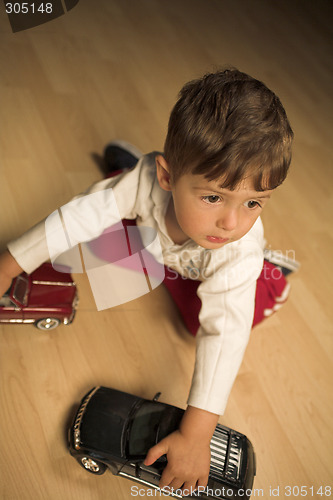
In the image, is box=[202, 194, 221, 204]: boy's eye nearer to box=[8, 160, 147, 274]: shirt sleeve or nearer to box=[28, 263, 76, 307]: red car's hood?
box=[8, 160, 147, 274]: shirt sleeve

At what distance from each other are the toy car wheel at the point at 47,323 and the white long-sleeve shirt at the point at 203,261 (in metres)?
0.09

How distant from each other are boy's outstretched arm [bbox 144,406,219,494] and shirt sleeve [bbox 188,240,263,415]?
0.04 meters

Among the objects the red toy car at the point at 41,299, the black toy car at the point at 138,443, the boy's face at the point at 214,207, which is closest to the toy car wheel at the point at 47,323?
the red toy car at the point at 41,299

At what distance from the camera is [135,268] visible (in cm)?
71

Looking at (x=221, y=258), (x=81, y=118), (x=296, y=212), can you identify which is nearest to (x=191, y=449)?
(x=221, y=258)

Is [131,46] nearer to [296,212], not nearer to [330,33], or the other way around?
[296,212]

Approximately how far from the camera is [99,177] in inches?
34.4

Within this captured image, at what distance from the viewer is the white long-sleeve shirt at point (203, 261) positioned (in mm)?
553

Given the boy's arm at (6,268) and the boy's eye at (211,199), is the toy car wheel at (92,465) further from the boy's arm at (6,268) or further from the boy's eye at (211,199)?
the boy's eye at (211,199)

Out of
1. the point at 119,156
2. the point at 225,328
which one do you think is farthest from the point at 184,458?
the point at 119,156

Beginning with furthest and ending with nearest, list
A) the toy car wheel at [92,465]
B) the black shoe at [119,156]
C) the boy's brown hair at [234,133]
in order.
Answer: the black shoe at [119,156]
the toy car wheel at [92,465]
the boy's brown hair at [234,133]

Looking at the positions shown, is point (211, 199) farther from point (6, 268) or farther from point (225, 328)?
point (6, 268)

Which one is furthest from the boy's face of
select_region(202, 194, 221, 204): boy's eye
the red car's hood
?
the red car's hood

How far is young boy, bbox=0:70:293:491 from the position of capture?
442mm
